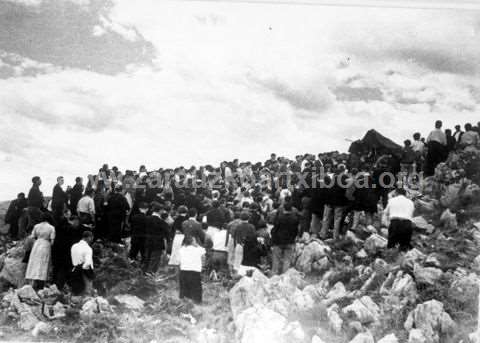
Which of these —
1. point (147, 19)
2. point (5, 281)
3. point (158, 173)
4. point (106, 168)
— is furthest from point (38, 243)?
point (147, 19)

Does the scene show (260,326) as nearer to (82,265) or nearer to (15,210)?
(82,265)

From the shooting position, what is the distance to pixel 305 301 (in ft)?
30.8

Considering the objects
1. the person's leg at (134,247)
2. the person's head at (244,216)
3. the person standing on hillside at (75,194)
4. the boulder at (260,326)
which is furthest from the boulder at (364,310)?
the person standing on hillside at (75,194)

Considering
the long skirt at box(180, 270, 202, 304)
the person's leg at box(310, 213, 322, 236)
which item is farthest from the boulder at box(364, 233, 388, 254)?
the long skirt at box(180, 270, 202, 304)

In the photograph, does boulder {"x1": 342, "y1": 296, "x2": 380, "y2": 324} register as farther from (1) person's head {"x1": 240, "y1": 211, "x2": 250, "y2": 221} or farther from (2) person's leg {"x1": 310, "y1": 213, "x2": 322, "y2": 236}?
(2) person's leg {"x1": 310, "y1": 213, "x2": 322, "y2": 236}

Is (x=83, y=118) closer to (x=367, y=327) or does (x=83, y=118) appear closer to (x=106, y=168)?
(x=106, y=168)

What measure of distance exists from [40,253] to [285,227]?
5.23m

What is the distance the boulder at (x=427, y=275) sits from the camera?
8.75 m

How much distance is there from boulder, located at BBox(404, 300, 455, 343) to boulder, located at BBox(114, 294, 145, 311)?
5.28 meters

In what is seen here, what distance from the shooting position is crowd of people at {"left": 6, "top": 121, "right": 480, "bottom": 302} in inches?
402

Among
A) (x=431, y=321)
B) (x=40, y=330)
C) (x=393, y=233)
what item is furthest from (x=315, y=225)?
(x=40, y=330)

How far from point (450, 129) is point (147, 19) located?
8025mm

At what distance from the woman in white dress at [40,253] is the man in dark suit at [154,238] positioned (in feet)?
6.79

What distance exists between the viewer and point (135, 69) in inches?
455
